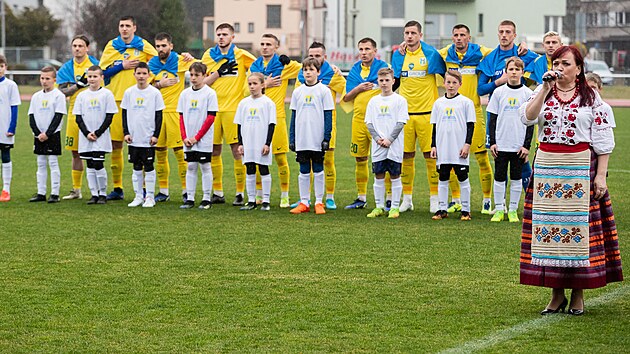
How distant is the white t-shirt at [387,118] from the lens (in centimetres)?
1198

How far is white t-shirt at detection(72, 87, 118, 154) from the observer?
13180mm

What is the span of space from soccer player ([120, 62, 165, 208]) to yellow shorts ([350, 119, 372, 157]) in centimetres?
238

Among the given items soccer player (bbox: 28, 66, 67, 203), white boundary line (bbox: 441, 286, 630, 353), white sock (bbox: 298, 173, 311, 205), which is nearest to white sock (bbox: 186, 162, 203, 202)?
white sock (bbox: 298, 173, 311, 205)

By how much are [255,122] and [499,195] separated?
2.94 m

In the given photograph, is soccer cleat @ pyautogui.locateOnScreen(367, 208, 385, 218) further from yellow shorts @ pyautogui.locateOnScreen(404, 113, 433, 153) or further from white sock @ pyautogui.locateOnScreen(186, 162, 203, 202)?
white sock @ pyautogui.locateOnScreen(186, 162, 203, 202)

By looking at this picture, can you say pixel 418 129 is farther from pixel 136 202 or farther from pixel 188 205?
pixel 136 202

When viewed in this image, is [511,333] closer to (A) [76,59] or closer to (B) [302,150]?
(B) [302,150]

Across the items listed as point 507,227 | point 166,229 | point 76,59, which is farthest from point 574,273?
point 76,59

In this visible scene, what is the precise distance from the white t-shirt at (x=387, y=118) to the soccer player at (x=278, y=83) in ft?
4.25

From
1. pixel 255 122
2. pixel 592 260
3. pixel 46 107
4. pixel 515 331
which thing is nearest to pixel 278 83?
pixel 255 122

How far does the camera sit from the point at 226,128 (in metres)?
13.5

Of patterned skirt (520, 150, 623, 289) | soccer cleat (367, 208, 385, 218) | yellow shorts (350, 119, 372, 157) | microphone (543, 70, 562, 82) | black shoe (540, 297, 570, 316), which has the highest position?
microphone (543, 70, 562, 82)

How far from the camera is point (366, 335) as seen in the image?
6.45 meters

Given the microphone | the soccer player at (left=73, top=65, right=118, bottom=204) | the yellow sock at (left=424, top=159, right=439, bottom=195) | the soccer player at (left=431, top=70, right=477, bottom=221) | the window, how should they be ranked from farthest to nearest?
the window, the soccer player at (left=73, top=65, right=118, bottom=204), the yellow sock at (left=424, top=159, right=439, bottom=195), the soccer player at (left=431, top=70, right=477, bottom=221), the microphone
